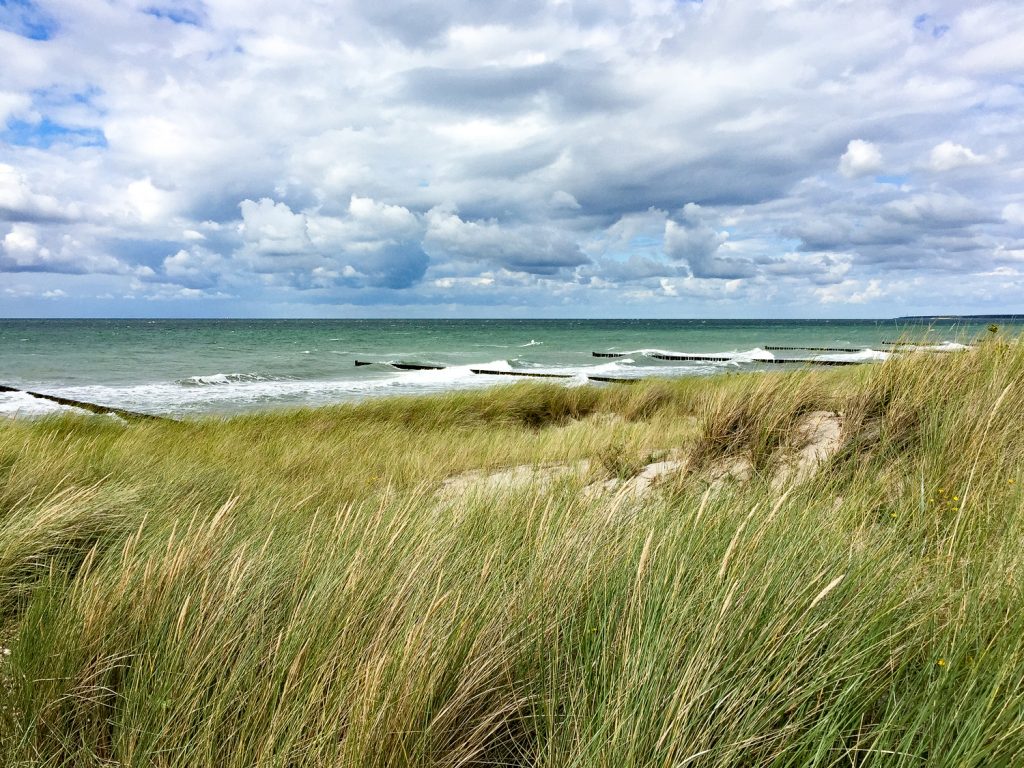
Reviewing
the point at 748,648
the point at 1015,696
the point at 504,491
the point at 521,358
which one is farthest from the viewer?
the point at 521,358

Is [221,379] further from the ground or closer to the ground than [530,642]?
closer to the ground

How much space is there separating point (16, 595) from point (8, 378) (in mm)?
29503

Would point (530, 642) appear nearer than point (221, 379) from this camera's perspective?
Yes

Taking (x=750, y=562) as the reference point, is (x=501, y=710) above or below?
below

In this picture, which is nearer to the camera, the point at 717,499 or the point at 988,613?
the point at 988,613

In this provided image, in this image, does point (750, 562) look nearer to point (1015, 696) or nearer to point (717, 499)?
point (1015, 696)

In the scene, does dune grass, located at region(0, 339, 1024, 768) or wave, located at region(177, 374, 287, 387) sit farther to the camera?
wave, located at region(177, 374, 287, 387)

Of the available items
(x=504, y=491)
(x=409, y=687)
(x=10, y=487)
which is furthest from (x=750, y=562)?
(x=10, y=487)

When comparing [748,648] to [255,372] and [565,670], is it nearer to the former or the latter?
[565,670]

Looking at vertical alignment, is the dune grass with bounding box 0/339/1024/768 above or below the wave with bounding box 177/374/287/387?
above

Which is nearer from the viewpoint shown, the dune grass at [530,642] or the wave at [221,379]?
the dune grass at [530,642]

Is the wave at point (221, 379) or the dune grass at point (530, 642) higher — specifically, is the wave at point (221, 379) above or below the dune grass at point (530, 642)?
below

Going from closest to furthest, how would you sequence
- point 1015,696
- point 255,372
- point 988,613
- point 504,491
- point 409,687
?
point 1015,696, point 409,687, point 988,613, point 504,491, point 255,372

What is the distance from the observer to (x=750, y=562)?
2.16 meters
